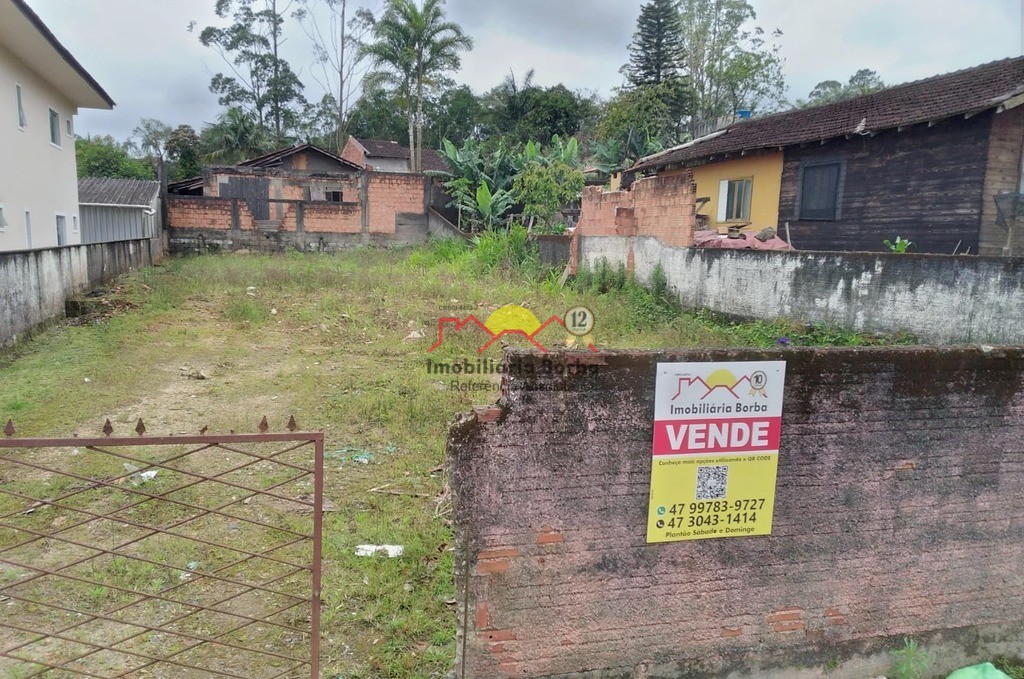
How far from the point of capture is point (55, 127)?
602 inches

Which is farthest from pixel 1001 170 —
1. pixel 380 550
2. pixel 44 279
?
pixel 44 279

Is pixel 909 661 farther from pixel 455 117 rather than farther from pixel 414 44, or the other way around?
pixel 455 117

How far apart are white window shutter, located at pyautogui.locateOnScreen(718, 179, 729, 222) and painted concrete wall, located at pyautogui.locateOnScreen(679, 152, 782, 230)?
97 millimetres

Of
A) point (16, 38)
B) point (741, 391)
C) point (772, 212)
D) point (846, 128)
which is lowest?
point (741, 391)

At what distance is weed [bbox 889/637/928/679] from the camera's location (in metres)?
3.28

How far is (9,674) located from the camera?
2.99 metres

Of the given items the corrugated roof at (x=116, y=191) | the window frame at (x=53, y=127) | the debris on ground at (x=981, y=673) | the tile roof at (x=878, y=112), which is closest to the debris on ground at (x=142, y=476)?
the debris on ground at (x=981, y=673)

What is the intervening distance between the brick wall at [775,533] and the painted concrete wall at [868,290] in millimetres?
4369

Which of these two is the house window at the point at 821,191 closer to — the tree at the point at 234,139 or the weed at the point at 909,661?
the weed at the point at 909,661

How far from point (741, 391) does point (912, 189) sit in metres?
12.0

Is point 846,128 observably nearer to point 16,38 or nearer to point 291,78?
point 16,38

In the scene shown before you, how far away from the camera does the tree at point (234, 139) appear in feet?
111

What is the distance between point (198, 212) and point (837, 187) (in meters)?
17.0

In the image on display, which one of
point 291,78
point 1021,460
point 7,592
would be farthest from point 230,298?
point 291,78
